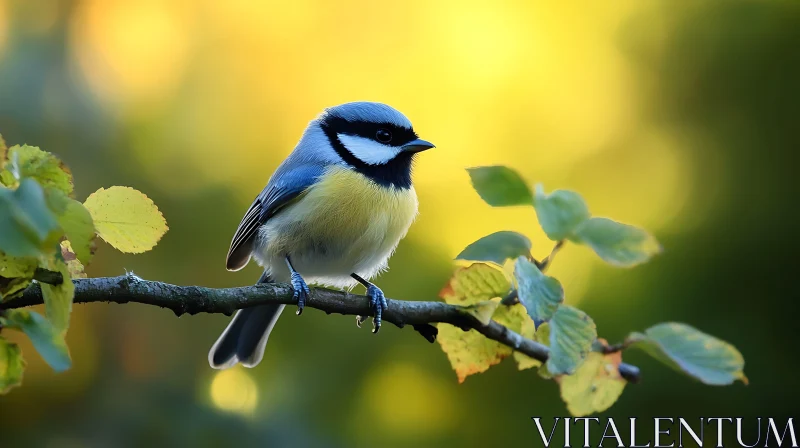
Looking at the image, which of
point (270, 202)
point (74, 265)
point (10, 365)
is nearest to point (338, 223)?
point (270, 202)

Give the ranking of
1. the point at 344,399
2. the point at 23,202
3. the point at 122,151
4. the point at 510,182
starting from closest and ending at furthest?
1. the point at 23,202
2. the point at 510,182
3. the point at 344,399
4. the point at 122,151

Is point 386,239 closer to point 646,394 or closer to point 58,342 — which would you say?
point 646,394

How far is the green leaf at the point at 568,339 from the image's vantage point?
1.06 metres

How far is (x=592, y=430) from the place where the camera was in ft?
8.21

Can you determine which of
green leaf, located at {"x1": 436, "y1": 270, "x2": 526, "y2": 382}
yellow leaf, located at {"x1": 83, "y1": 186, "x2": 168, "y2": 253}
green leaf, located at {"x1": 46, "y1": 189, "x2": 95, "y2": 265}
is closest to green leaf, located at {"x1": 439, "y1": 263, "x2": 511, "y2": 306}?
green leaf, located at {"x1": 436, "y1": 270, "x2": 526, "y2": 382}

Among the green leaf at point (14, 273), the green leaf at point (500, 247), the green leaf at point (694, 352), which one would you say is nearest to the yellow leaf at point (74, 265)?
the green leaf at point (14, 273)

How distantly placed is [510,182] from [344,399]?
5.49 feet

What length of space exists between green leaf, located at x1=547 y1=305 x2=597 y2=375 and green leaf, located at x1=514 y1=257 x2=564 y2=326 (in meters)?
0.03

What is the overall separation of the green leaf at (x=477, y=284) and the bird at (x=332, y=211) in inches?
37.7

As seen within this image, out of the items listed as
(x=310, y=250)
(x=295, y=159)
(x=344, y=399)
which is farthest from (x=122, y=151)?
(x=344, y=399)

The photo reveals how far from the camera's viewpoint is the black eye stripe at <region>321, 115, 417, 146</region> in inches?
98.0

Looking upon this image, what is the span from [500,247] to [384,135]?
57.2 inches

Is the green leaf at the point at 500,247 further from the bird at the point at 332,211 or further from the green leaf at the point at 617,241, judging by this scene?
the bird at the point at 332,211

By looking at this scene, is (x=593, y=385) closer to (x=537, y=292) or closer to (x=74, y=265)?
(x=537, y=292)
